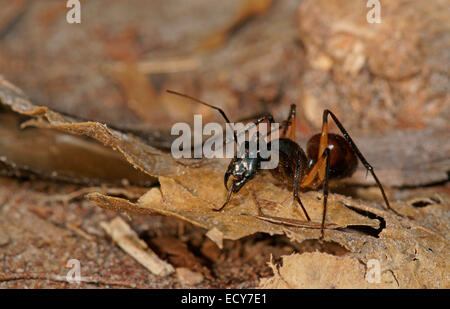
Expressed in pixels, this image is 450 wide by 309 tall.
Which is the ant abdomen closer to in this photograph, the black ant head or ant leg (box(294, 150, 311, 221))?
ant leg (box(294, 150, 311, 221))

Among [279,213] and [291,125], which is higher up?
[291,125]

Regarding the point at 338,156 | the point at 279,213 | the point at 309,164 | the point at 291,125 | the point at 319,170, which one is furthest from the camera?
the point at 291,125

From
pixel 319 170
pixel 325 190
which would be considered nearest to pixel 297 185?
pixel 325 190

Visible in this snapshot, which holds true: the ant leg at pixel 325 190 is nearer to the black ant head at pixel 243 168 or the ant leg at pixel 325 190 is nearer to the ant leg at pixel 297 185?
the ant leg at pixel 297 185

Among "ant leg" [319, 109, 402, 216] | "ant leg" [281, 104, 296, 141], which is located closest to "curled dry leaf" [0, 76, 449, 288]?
"ant leg" [319, 109, 402, 216]

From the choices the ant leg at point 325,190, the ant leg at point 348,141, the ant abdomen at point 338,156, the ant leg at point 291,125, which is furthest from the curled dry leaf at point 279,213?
the ant leg at point 291,125

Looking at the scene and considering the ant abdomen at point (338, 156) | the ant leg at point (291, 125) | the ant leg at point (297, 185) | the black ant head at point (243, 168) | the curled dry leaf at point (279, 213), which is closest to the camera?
the curled dry leaf at point (279, 213)

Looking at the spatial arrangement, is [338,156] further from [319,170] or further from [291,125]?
[291,125]

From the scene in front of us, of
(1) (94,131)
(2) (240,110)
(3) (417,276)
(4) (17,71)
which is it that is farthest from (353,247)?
(4) (17,71)
